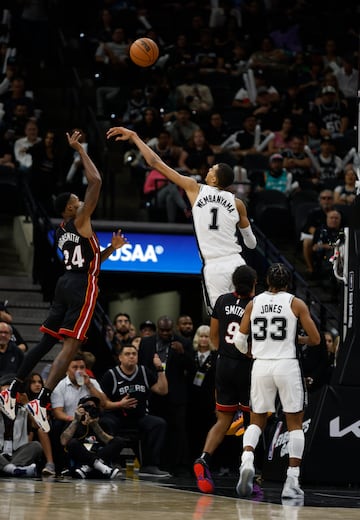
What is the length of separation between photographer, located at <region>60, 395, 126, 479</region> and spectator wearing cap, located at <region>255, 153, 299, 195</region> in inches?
292

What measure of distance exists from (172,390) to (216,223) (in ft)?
13.1

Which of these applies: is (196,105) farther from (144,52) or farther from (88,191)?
(88,191)

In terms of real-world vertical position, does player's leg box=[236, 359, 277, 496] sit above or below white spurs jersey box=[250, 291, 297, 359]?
below

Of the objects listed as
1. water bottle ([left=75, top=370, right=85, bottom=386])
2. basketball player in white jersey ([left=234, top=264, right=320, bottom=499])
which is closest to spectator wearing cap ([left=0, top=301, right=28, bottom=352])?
water bottle ([left=75, top=370, right=85, bottom=386])

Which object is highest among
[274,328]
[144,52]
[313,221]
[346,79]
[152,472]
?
[346,79]

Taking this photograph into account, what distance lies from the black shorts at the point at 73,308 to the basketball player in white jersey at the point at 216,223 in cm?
108

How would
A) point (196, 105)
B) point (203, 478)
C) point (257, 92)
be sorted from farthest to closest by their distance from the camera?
point (257, 92) → point (196, 105) → point (203, 478)

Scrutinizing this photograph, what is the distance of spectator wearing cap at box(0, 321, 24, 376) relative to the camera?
13625mm

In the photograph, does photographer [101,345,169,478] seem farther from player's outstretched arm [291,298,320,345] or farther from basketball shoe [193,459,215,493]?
player's outstretched arm [291,298,320,345]

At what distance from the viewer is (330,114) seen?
22.9 meters

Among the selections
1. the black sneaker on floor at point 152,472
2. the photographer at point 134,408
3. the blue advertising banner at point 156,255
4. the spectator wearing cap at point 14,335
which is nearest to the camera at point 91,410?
the photographer at point 134,408

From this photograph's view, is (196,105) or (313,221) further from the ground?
(196,105)

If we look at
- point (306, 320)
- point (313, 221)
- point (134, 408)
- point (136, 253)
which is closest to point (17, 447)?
point (134, 408)

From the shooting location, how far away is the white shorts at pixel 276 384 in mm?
10359
